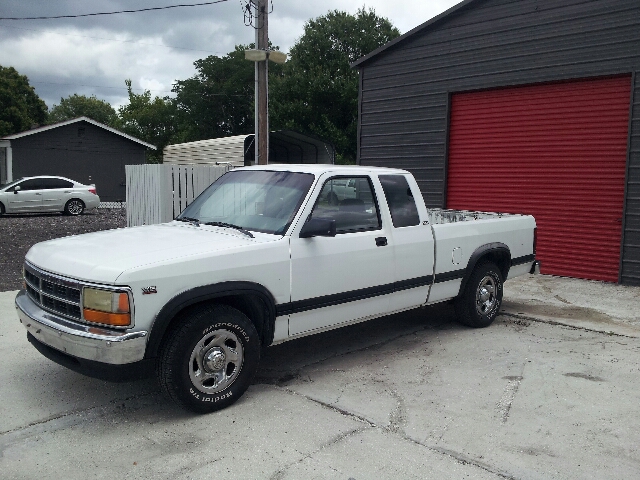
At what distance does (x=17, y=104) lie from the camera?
46.9 metres

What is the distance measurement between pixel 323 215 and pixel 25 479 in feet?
9.34

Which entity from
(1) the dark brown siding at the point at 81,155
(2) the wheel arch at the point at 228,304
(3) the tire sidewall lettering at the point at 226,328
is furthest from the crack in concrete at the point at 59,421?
(1) the dark brown siding at the point at 81,155

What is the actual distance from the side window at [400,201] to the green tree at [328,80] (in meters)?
32.4

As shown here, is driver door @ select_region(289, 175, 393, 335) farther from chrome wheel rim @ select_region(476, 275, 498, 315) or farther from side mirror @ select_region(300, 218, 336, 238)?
chrome wheel rim @ select_region(476, 275, 498, 315)

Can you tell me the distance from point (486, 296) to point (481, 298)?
0.28 ft

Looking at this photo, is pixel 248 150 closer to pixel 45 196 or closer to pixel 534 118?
pixel 45 196

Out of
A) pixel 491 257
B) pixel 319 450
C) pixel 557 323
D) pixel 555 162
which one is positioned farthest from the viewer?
pixel 555 162

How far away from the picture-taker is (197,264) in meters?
4.20

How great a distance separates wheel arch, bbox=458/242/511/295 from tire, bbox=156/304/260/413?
2.93 m

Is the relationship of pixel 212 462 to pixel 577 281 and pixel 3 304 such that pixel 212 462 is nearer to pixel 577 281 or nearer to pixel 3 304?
pixel 3 304

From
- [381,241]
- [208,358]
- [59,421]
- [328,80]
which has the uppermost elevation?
[328,80]

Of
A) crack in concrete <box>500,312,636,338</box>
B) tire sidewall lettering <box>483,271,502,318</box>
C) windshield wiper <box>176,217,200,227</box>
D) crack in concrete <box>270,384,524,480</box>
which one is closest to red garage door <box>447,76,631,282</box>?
crack in concrete <box>500,312,636,338</box>

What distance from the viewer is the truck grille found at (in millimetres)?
4059

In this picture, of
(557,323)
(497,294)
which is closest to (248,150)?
(497,294)
